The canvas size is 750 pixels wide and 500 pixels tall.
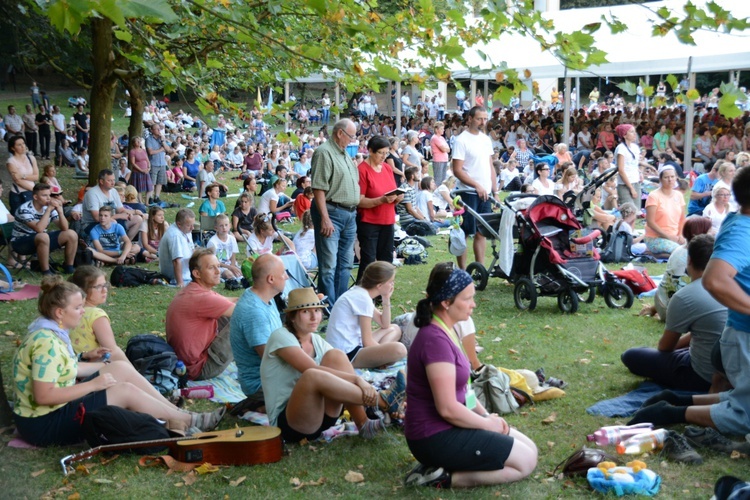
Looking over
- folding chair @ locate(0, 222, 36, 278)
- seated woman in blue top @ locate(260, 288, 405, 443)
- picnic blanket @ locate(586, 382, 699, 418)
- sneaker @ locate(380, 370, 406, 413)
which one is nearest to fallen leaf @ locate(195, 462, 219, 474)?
seated woman in blue top @ locate(260, 288, 405, 443)

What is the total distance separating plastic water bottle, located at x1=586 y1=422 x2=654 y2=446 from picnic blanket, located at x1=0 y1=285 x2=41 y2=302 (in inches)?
291

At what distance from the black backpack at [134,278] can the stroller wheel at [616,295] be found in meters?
→ 5.81

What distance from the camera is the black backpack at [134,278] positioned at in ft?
A: 35.8

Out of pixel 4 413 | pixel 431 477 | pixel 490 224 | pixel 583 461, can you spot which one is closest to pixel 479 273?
pixel 490 224

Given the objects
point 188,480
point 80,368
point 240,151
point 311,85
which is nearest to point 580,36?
point 188,480

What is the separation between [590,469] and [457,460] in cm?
78

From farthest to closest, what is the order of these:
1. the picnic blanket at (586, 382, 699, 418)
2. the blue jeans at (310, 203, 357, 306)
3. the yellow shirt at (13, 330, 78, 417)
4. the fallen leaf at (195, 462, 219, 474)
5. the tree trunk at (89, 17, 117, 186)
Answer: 1. the tree trunk at (89, 17, 117, 186)
2. the blue jeans at (310, 203, 357, 306)
3. the picnic blanket at (586, 382, 699, 418)
4. the yellow shirt at (13, 330, 78, 417)
5. the fallen leaf at (195, 462, 219, 474)

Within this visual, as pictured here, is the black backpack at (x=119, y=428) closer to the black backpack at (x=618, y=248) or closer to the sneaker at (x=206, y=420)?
the sneaker at (x=206, y=420)

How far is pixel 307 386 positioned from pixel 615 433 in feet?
6.51

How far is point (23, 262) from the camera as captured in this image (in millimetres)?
11172

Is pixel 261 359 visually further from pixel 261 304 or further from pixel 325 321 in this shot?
pixel 325 321

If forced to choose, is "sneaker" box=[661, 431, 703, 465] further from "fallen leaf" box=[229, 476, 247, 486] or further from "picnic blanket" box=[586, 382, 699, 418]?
"fallen leaf" box=[229, 476, 247, 486]

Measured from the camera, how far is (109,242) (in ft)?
39.3

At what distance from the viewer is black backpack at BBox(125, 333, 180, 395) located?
625cm
